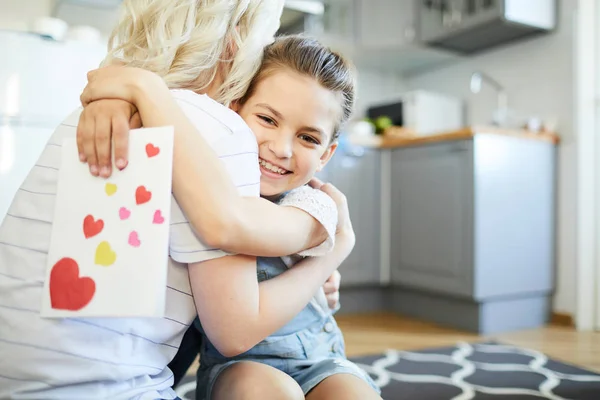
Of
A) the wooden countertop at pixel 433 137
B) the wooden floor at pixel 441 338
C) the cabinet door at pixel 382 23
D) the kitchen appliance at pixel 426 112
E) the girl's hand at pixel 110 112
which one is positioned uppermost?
the cabinet door at pixel 382 23

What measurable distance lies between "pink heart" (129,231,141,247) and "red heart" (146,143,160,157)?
0.28 feet

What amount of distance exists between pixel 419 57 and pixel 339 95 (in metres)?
2.98

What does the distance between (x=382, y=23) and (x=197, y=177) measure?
3.22m

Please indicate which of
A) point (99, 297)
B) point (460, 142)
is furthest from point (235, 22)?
point (460, 142)

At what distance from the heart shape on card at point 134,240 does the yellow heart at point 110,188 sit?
5 cm

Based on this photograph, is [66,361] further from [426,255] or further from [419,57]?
[419,57]

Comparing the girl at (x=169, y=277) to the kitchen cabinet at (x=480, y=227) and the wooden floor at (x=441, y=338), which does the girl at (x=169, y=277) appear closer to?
the wooden floor at (x=441, y=338)

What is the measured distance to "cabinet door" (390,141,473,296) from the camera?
2686mm

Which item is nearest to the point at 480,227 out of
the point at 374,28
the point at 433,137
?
the point at 433,137

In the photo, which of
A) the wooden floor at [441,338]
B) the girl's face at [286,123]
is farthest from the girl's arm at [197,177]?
the wooden floor at [441,338]

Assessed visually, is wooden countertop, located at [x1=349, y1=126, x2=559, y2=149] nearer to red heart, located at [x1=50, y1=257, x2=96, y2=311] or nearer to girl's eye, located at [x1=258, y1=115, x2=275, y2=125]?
girl's eye, located at [x1=258, y1=115, x2=275, y2=125]

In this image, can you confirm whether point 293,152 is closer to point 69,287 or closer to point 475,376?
point 69,287

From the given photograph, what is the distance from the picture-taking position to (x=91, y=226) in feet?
1.94

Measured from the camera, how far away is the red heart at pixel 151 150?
0.59 metres
